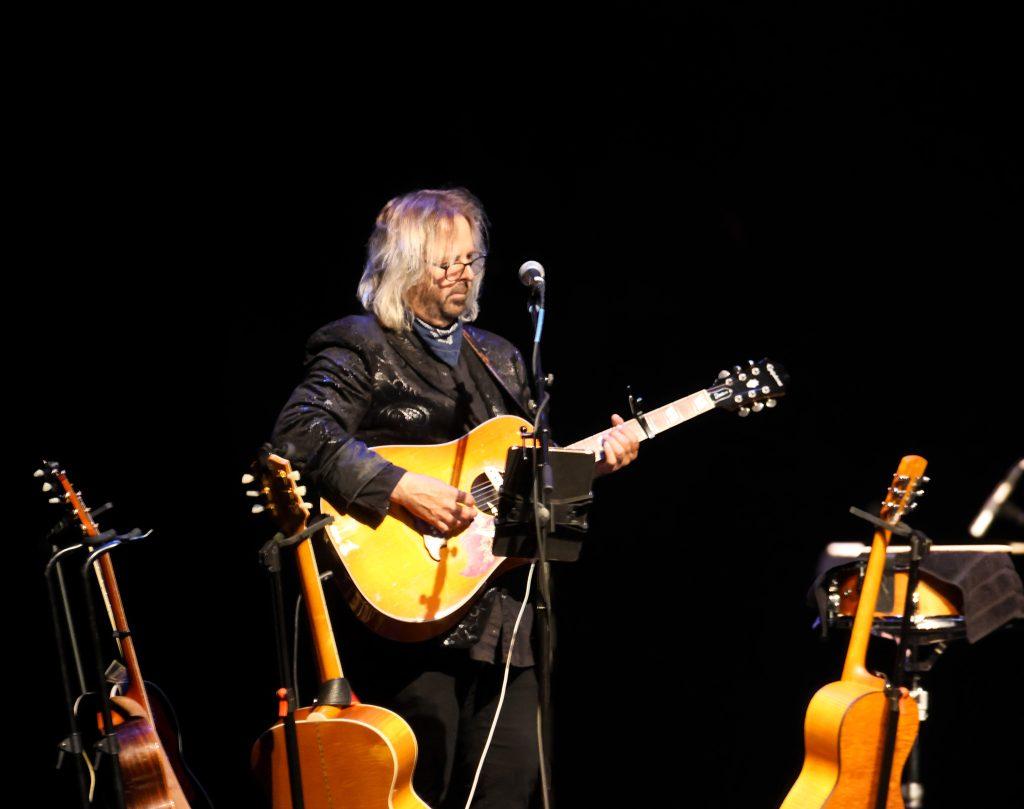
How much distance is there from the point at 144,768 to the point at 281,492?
31.1 inches

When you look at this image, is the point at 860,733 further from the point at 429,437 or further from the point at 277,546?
the point at 277,546

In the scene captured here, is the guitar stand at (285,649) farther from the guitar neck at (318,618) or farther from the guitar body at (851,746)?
the guitar body at (851,746)

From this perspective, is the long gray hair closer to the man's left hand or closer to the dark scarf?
the dark scarf

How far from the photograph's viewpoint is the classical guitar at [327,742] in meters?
2.63

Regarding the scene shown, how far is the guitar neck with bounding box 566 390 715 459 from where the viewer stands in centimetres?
333

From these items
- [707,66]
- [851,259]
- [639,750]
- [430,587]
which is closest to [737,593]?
[639,750]

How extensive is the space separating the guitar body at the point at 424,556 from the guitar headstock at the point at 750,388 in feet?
2.49

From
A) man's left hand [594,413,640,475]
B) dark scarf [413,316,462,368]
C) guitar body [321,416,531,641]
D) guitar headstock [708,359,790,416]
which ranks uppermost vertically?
dark scarf [413,316,462,368]

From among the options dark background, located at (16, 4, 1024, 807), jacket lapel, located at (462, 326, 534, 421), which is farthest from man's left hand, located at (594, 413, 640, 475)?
dark background, located at (16, 4, 1024, 807)

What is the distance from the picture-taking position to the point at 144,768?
9.12 ft

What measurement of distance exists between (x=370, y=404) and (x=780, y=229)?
1.95 metres

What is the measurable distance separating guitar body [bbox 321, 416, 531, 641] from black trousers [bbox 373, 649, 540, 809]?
0.47 ft

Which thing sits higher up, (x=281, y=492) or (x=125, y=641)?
(x=281, y=492)

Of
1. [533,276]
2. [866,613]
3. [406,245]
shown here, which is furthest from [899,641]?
[406,245]
